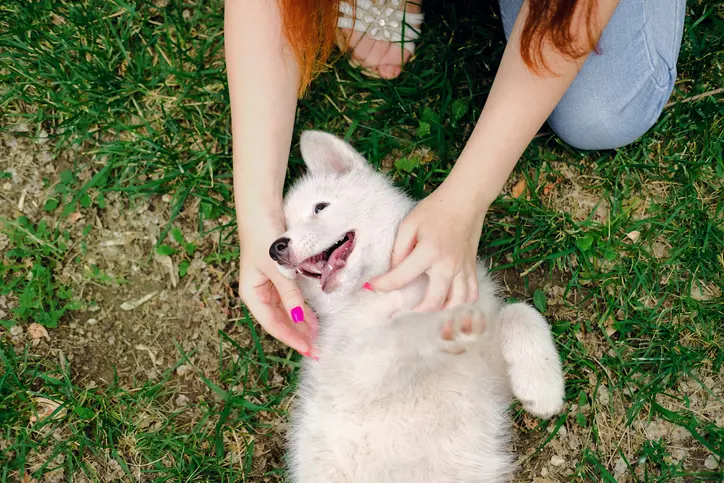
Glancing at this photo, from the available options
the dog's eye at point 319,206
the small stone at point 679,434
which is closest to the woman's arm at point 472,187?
the dog's eye at point 319,206

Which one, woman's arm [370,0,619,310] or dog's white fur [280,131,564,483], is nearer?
woman's arm [370,0,619,310]

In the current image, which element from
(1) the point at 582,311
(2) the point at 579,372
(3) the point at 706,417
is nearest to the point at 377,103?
(1) the point at 582,311

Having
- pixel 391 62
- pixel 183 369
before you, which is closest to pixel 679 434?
pixel 391 62

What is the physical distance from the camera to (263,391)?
2809 millimetres

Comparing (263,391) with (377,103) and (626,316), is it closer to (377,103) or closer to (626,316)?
(377,103)

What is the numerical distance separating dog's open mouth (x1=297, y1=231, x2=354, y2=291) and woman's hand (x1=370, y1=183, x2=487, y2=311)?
0.16 meters

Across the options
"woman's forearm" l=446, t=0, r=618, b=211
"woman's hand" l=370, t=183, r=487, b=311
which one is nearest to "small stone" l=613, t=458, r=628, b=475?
"woman's hand" l=370, t=183, r=487, b=311

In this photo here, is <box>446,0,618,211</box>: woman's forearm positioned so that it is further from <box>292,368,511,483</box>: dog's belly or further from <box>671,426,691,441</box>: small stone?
<box>671,426,691,441</box>: small stone

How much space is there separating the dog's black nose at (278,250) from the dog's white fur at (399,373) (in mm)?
52

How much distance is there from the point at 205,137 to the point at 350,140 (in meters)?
0.78

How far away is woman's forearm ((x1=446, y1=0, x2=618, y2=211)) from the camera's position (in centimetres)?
206

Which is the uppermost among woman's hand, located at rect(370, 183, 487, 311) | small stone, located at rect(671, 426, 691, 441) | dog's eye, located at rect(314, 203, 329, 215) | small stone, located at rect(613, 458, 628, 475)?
woman's hand, located at rect(370, 183, 487, 311)

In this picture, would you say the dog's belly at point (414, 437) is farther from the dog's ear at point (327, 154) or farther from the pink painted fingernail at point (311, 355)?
the dog's ear at point (327, 154)

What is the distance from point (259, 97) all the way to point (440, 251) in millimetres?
924
